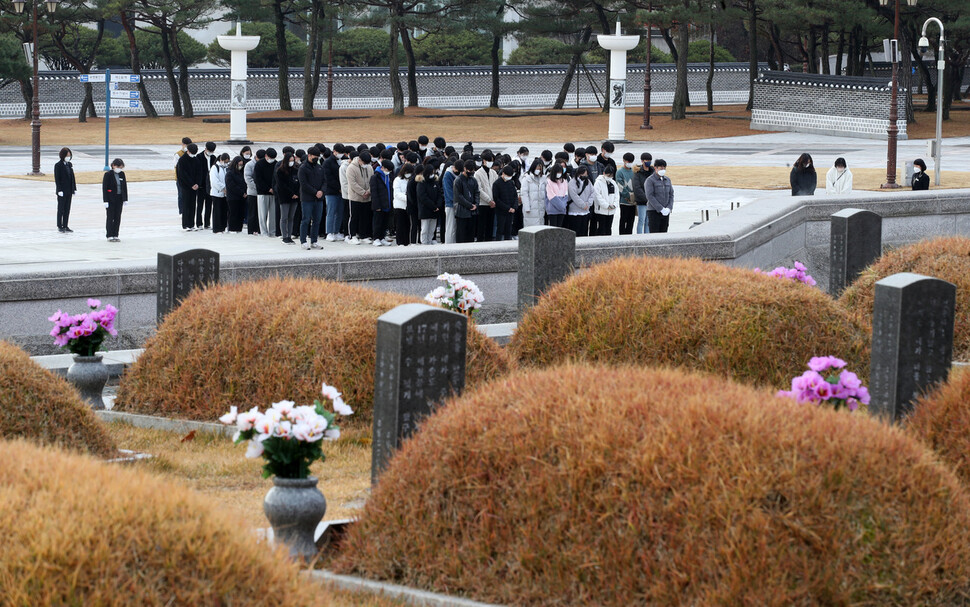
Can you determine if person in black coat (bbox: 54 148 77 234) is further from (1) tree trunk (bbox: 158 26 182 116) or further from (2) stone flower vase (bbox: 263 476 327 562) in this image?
(1) tree trunk (bbox: 158 26 182 116)

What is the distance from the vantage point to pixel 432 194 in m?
16.5

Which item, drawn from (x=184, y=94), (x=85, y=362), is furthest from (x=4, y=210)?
(x=184, y=94)

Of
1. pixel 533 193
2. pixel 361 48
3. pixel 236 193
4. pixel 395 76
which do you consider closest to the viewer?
pixel 533 193

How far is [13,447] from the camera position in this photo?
413 centimetres

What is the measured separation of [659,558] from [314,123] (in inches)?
1807

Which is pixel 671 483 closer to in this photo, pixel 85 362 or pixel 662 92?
pixel 85 362

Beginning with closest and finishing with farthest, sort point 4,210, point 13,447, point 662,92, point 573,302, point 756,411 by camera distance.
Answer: point 13,447
point 756,411
point 573,302
point 4,210
point 662,92

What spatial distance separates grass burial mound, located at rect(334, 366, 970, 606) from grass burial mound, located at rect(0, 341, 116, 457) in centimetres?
254

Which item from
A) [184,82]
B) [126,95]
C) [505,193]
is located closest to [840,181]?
[505,193]

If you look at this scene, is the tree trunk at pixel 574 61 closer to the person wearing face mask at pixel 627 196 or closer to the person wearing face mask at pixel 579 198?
the person wearing face mask at pixel 627 196

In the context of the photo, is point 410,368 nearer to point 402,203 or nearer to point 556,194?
point 556,194

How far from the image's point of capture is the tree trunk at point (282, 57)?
5034cm

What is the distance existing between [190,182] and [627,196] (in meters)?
7.39

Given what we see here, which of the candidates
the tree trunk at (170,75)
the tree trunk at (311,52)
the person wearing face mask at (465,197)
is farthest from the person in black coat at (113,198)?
the tree trunk at (170,75)
